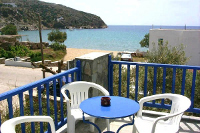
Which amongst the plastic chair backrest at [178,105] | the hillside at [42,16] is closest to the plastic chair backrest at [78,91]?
the plastic chair backrest at [178,105]

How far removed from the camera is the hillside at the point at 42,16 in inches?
3174

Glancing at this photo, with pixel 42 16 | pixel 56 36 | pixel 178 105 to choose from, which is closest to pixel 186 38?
pixel 56 36

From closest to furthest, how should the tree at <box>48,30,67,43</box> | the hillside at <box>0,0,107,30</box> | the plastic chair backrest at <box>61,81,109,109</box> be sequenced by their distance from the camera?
the plastic chair backrest at <box>61,81,109,109</box>
the tree at <box>48,30,67,43</box>
the hillside at <box>0,0,107,30</box>

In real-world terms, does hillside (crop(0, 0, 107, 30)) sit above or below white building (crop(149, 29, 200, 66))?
above

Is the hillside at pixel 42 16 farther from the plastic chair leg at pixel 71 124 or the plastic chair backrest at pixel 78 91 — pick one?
the plastic chair leg at pixel 71 124

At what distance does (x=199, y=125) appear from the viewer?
11.1 ft

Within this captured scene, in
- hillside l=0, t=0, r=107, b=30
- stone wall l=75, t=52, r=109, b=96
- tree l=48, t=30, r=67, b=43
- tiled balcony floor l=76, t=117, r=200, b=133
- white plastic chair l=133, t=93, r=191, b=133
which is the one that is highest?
hillside l=0, t=0, r=107, b=30

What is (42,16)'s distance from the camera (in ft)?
335

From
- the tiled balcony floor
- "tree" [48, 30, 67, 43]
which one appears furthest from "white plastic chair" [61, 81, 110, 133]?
"tree" [48, 30, 67, 43]

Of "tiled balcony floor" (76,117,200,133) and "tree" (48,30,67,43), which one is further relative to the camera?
"tree" (48,30,67,43)

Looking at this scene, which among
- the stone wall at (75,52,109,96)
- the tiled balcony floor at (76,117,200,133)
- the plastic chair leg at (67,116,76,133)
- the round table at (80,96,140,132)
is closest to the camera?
the round table at (80,96,140,132)

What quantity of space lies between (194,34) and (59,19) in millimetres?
98171

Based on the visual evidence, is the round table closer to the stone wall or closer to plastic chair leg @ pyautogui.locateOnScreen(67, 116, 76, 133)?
plastic chair leg @ pyautogui.locateOnScreen(67, 116, 76, 133)

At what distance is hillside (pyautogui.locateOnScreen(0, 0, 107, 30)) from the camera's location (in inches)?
3174
